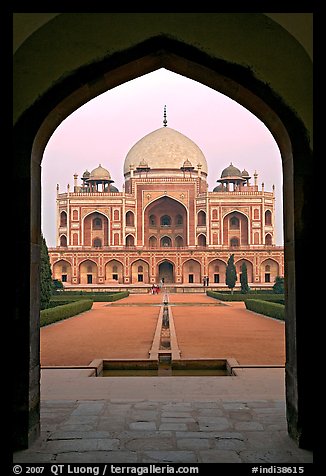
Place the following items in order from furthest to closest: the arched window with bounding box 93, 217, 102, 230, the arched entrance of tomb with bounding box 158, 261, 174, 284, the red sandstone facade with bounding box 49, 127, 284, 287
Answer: the arched window with bounding box 93, 217, 102, 230 < the arched entrance of tomb with bounding box 158, 261, 174, 284 < the red sandstone facade with bounding box 49, 127, 284, 287

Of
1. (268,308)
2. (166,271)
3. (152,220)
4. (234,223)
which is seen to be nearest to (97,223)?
(152,220)

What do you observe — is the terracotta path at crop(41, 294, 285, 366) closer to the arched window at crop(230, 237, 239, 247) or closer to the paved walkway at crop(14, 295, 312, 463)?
the paved walkway at crop(14, 295, 312, 463)

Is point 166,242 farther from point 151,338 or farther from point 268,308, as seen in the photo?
point 151,338

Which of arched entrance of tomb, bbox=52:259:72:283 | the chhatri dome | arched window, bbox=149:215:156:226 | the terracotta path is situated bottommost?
the terracotta path

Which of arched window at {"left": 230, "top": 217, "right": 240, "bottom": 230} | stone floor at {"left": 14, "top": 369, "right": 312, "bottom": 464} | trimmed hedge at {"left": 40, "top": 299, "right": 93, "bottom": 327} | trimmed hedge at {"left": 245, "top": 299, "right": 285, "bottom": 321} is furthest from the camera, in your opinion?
arched window at {"left": 230, "top": 217, "right": 240, "bottom": 230}

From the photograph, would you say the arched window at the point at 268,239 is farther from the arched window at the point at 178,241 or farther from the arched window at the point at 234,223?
the arched window at the point at 178,241

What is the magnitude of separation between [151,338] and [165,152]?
35.0 metres

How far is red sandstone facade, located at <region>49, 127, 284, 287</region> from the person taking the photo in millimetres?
38438

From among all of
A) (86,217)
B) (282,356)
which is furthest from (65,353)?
(86,217)

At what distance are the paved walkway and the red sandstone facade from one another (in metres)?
30.8

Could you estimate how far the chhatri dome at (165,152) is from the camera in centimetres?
4394

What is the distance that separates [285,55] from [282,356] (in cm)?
580

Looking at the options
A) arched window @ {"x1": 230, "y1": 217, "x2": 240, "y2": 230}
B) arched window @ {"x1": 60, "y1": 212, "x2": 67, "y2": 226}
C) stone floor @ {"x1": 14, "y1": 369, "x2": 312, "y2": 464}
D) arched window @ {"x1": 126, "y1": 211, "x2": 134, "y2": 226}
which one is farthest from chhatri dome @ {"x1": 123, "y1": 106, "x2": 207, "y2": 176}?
stone floor @ {"x1": 14, "y1": 369, "x2": 312, "y2": 464}
